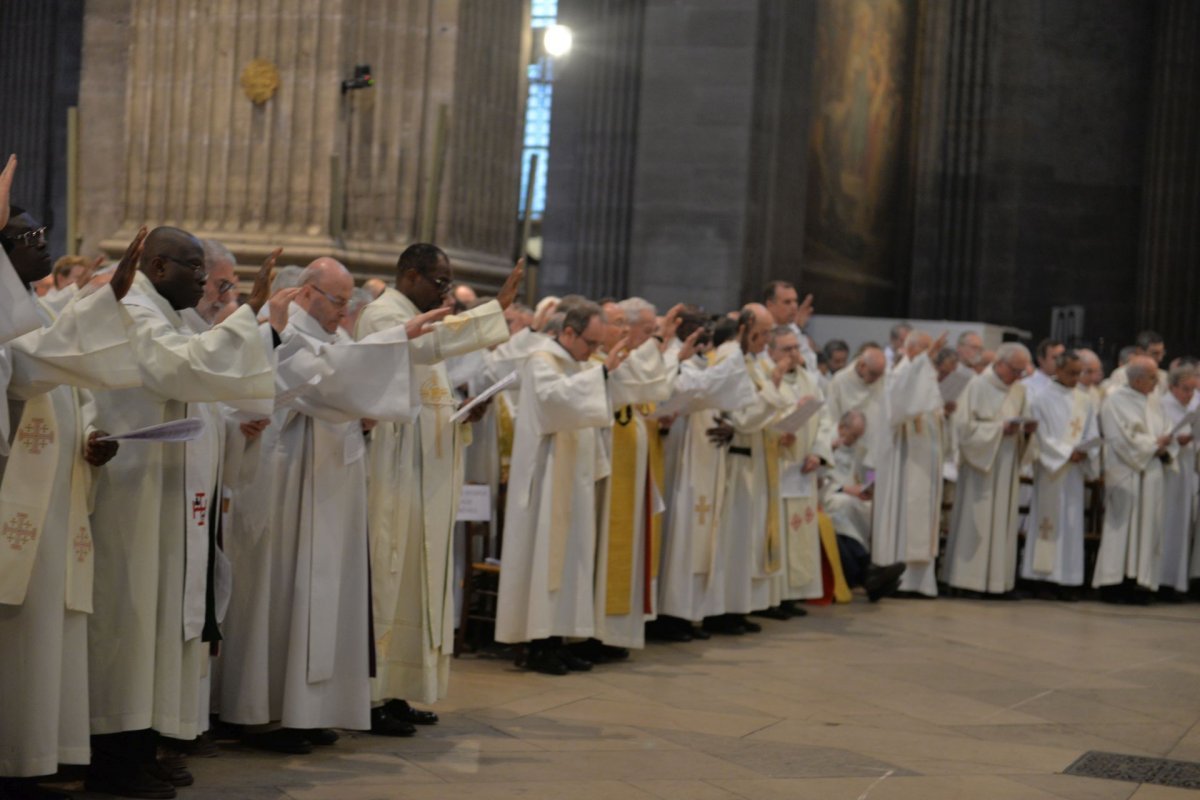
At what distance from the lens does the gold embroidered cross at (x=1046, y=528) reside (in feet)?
39.7

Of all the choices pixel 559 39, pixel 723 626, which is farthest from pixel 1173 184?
pixel 723 626

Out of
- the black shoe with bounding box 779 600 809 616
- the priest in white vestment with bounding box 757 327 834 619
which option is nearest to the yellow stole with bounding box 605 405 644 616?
the priest in white vestment with bounding box 757 327 834 619

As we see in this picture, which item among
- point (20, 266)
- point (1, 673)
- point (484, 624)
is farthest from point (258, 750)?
point (484, 624)

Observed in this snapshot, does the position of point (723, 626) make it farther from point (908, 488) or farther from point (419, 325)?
point (419, 325)

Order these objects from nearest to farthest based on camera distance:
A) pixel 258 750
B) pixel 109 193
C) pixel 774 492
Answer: pixel 258 750
pixel 774 492
pixel 109 193

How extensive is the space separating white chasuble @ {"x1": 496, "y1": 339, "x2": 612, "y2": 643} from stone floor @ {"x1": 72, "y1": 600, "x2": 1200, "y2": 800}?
0.95 feet

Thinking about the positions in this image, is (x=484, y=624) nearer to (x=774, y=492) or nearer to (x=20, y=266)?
(x=774, y=492)

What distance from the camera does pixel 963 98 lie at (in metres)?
20.1

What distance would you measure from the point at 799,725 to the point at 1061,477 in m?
5.77

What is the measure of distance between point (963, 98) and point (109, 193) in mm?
12286

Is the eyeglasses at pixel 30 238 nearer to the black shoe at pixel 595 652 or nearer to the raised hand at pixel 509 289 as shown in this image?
the raised hand at pixel 509 289

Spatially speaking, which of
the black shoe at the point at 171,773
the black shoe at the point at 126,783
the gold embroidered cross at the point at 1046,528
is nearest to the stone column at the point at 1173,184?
the gold embroidered cross at the point at 1046,528

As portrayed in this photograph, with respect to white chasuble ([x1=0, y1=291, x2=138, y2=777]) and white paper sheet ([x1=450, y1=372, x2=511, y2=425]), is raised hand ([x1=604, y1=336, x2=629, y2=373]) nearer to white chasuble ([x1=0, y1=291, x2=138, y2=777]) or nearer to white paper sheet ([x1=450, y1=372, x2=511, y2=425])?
white paper sheet ([x1=450, y1=372, x2=511, y2=425])

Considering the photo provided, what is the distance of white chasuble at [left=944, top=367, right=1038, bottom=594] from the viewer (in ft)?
39.2
